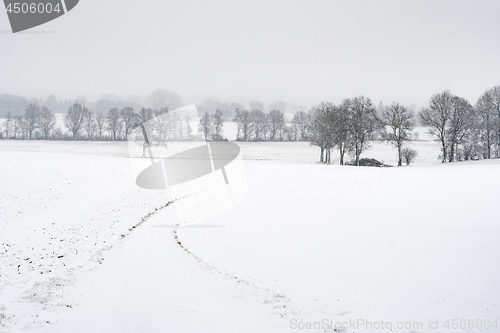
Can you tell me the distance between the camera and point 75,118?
3617 inches

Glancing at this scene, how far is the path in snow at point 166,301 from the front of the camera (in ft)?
25.7

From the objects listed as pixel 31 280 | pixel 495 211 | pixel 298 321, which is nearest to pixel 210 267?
pixel 298 321

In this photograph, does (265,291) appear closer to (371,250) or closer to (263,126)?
(371,250)

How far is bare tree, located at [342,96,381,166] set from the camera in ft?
169

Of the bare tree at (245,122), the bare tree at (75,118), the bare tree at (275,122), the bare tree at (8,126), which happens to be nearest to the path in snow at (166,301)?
the bare tree at (245,122)

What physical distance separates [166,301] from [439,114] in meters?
58.6

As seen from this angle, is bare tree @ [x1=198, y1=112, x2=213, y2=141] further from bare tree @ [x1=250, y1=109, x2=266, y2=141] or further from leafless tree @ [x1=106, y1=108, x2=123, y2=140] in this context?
leafless tree @ [x1=106, y1=108, x2=123, y2=140]

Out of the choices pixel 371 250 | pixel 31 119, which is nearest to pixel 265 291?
pixel 371 250

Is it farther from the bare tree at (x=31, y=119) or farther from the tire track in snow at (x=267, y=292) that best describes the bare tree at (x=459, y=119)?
the bare tree at (x=31, y=119)

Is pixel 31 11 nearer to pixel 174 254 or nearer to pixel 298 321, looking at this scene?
pixel 174 254

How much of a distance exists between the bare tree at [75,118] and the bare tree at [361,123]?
79.1 meters

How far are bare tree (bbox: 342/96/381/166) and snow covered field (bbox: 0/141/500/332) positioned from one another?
2319 centimetres

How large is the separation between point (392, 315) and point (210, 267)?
700cm

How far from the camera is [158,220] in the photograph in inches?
832
